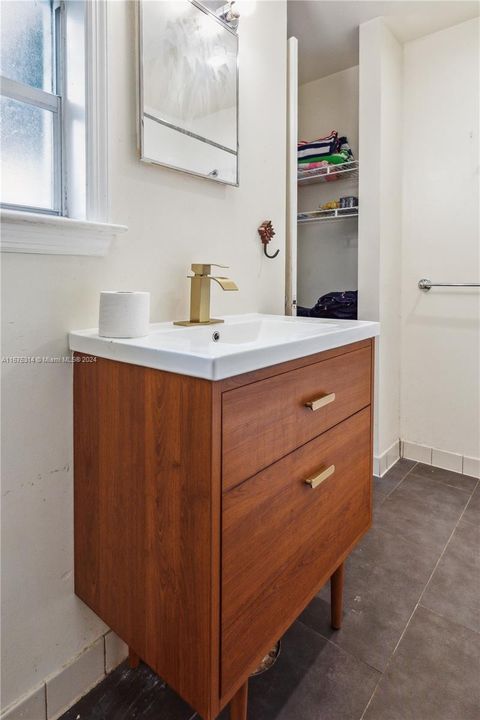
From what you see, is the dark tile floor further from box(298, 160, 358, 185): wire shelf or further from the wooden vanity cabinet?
box(298, 160, 358, 185): wire shelf

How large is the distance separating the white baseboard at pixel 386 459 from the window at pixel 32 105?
185 centimetres

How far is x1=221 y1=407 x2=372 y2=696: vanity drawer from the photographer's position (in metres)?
0.73

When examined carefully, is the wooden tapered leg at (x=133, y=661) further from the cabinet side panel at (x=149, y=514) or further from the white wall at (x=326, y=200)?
the white wall at (x=326, y=200)

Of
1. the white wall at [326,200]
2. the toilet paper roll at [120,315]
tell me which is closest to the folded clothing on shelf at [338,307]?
the white wall at [326,200]

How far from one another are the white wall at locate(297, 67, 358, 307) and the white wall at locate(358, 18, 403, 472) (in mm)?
265

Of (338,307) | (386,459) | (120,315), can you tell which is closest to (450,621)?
(386,459)

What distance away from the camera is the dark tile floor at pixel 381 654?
986 millimetres

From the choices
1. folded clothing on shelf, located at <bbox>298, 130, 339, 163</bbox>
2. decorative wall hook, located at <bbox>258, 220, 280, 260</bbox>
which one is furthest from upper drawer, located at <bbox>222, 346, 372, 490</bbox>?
folded clothing on shelf, located at <bbox>298, 130, 339, 163</bbox>

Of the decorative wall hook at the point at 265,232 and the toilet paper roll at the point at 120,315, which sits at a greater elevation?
the decorative wall hook at the point at 265,232

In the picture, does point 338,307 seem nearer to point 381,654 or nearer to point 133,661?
point 381,654

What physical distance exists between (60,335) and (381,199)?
5.57ft

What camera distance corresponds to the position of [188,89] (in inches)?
46.0

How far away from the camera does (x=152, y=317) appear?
45.6 inches

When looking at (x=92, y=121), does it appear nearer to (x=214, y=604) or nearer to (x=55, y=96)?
(x=55, y=96)
